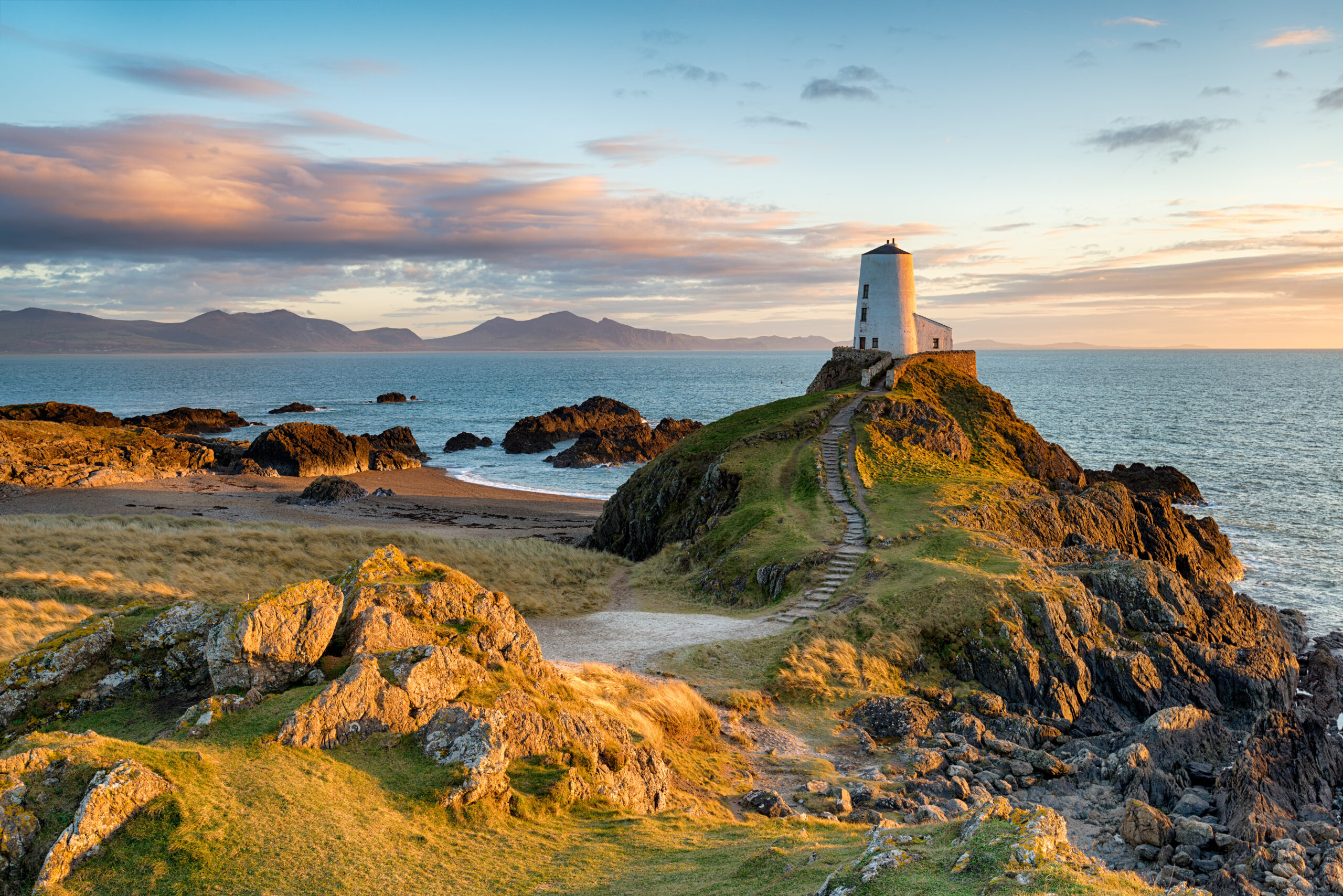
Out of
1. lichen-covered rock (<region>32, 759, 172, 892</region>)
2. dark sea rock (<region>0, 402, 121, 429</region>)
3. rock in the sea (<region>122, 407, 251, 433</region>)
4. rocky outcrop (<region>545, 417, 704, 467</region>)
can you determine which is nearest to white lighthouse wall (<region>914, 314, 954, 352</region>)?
rocky outcrop (<region>545, 417, 704, 467</region>)

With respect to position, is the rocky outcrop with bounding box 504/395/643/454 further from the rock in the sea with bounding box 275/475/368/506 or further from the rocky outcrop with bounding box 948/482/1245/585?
the rocky outcrop with bounding box 948/482/1245/585

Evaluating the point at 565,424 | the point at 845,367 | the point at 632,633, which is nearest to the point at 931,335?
the point at 845,367

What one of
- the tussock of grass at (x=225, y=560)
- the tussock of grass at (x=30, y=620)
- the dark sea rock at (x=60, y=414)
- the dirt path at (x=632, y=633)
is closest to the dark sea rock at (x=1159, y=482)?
the dirt path at (x=632, y=633)

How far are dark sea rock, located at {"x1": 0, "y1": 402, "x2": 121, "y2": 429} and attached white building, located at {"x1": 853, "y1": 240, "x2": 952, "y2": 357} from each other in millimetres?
81865

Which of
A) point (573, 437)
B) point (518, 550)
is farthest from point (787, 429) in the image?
point (573, 437)

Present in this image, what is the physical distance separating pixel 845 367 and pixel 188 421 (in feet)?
305

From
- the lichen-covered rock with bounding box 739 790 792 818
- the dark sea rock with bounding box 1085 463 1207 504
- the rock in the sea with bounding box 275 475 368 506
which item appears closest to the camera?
the lichen-covered rock with bounding box 739 790 792 818

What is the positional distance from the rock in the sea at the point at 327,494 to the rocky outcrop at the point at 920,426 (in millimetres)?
38357

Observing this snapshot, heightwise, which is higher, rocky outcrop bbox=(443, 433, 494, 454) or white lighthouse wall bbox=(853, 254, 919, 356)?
white lighthouse wall bbox=(853, 254, 919, 356)

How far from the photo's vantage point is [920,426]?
47.3m

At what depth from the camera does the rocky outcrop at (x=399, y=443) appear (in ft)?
286

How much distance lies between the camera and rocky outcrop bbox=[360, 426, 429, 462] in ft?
286

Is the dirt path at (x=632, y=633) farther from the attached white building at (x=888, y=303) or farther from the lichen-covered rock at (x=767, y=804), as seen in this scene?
the attached white building at (x=888, y=303)

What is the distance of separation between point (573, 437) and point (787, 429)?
56.8 metres
